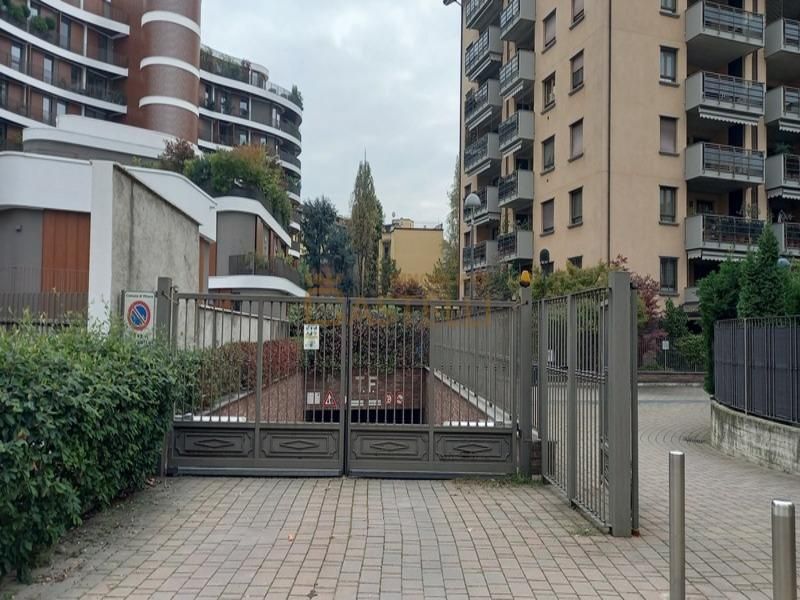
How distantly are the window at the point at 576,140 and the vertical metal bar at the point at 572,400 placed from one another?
2377 centimetres

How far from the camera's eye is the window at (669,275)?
1107 inches

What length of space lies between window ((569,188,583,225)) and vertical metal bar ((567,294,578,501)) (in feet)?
75.9

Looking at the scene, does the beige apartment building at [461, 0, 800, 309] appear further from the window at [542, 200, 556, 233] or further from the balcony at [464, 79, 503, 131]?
the balcony at [464, 79, 503, 131]

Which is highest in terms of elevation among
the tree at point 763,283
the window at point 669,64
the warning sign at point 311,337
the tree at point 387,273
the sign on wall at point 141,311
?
the window at point 669,64

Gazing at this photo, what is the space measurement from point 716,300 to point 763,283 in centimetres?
195

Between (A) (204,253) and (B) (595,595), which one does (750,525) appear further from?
(A) (204,253)

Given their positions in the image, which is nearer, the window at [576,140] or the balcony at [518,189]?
the window at [576,140]

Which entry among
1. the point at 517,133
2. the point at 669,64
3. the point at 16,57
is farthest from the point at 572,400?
the point at 16,57

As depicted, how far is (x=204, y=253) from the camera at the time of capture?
57.2 ft

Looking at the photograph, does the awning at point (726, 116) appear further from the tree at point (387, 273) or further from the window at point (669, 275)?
the tree at point (387, 273)

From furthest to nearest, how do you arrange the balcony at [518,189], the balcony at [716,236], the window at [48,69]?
the window at [48,69] → the balcony at [518,189] → the balcony at [716,236]

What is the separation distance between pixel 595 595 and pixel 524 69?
31776 millimetres

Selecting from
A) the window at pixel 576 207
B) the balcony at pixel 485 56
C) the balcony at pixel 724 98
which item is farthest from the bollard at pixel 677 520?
the balcony at pixel 485 56

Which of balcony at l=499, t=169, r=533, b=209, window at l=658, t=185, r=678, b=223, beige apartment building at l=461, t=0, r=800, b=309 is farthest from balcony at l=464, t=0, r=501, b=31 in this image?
window at l=658, t=185, r=678, b=223
